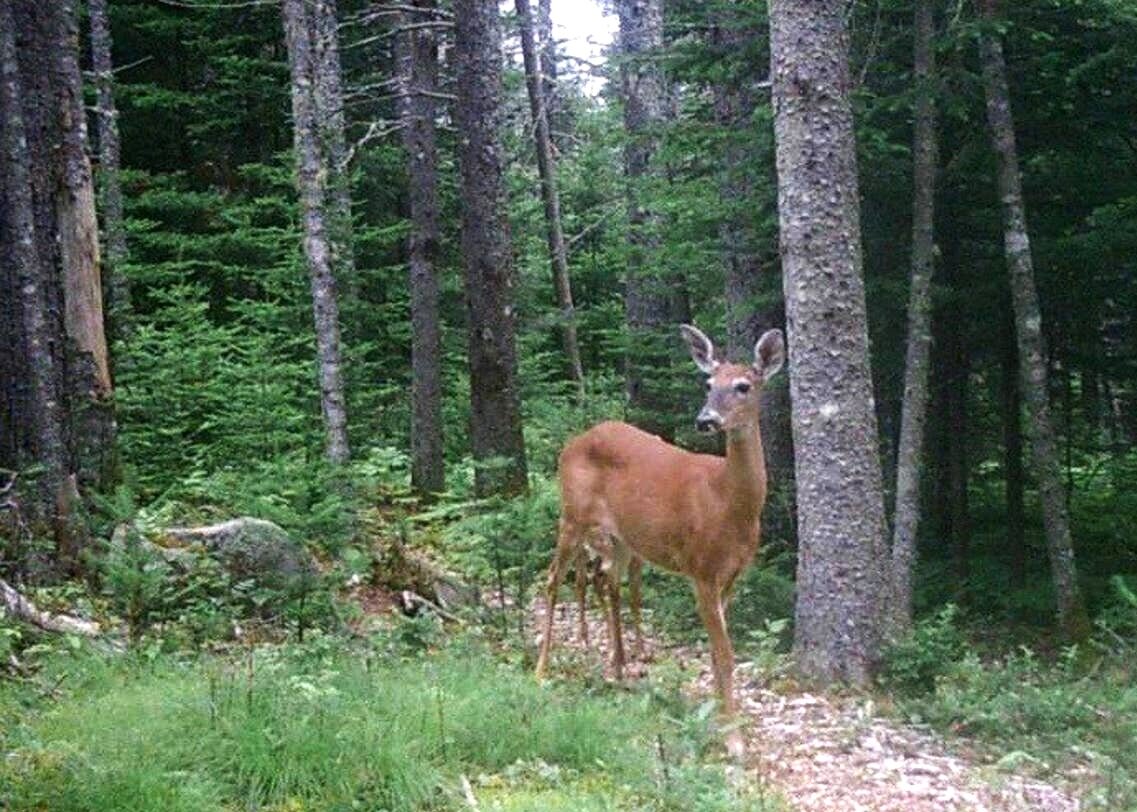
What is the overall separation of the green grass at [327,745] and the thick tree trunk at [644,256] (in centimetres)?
739

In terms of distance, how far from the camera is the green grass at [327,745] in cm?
464

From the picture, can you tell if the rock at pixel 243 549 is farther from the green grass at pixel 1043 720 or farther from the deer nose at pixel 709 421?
the green grass at pixel 1043 720

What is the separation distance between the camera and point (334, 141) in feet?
55.7

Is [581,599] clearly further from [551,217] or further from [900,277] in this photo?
[551,217]

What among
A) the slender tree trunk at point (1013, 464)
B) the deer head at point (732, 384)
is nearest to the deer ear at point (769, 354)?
the deer head at point (732, 384)

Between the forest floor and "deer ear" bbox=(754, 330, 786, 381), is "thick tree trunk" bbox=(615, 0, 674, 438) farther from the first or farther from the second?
→ the forest floor

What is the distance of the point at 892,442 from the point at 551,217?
9492 mm

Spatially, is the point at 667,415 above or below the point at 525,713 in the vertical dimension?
above

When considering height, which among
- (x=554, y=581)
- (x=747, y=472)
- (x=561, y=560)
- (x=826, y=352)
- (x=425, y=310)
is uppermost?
(x=425, y=310)

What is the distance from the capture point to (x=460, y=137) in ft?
39.6

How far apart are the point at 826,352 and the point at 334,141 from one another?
11015 millimetres

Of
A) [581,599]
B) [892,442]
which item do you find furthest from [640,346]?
[581,599]

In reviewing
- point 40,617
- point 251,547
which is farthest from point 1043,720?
point 40,617

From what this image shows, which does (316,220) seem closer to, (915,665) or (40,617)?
(40,617)
